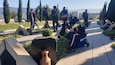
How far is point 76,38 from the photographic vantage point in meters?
11.4

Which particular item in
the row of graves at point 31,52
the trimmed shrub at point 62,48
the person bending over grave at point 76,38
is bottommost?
the trimmed shrub at point 62,48

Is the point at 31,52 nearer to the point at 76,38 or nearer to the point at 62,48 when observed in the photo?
the point at 62,48

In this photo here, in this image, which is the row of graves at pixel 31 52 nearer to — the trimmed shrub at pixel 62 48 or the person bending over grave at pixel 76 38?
the trimmed shrub at pixel 62 48

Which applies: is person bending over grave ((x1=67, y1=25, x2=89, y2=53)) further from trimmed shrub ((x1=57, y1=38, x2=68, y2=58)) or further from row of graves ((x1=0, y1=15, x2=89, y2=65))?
row of graves ((x1=0, y1=15, x2=89, y2=65))

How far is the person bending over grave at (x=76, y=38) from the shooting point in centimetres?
1111

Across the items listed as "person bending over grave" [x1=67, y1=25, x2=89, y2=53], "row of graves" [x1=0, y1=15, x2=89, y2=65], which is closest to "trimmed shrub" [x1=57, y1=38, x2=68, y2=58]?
"person bending over grave" [x1=67, y1=25, x2=89, y2=53]

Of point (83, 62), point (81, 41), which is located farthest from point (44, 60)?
point (81, 41)

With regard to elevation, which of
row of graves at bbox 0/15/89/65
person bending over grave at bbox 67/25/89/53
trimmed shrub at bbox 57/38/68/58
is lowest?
trimmed shrub at bbox 57/38/68/58

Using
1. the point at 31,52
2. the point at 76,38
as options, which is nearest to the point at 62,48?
the point at 76,38

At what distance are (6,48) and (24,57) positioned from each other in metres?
0.36

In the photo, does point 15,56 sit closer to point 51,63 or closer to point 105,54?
point 51,63

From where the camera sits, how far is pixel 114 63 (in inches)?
329

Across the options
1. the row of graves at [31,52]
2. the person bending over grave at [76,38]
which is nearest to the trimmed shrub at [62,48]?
the person bending over grave at [76,38]

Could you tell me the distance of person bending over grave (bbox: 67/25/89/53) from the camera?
36.5 feet
